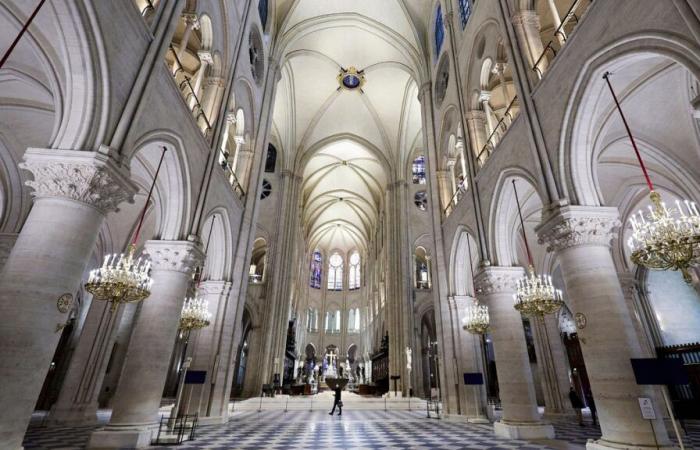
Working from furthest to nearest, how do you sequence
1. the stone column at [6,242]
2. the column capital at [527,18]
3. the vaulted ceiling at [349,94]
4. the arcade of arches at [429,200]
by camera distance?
the vaulted ceiling at [349,94] → the stone column at [6,242] → the column capital at [527,18] → the arcade of arches at [429,200]

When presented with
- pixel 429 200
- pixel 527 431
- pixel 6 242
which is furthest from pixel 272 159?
pixel 527 431

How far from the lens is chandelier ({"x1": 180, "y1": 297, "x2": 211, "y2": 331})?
9.12m

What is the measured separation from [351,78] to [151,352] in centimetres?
2028

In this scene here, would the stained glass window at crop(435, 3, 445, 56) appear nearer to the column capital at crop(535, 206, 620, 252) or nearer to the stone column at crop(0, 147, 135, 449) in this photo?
the column capital at crop(535, 206, 620, 252)

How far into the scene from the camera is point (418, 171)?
28.3 m

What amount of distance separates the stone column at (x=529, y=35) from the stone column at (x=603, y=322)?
3.76 m

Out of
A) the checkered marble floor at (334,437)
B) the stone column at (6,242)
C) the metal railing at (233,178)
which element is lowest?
the checkered marble floor at (334,437)

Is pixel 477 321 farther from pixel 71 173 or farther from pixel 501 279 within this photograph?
pixel 71 173

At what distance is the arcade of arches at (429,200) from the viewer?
16.4 feet

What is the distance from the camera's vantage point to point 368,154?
29.2 m

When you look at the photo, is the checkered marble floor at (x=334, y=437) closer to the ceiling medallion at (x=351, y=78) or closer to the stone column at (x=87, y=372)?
the stone column at (x=87, y=372)

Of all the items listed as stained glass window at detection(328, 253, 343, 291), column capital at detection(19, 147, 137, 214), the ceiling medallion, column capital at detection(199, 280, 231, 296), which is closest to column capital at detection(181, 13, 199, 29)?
column capital at detection(19, 147, 137, 214)

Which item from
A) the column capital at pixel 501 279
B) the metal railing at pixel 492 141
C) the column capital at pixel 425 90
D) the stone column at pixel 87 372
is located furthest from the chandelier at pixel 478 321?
the stone column at pixel 87 372

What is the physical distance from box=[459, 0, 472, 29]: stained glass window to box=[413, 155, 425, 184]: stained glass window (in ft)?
47.5
